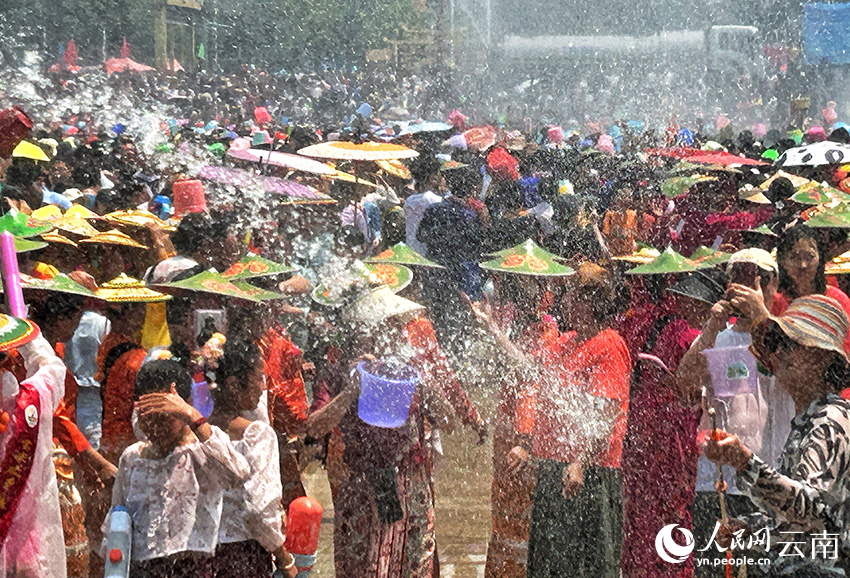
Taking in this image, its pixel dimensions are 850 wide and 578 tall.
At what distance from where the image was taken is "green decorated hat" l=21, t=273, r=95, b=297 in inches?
175

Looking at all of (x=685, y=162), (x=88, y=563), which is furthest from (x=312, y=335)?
(x=685, y=162)

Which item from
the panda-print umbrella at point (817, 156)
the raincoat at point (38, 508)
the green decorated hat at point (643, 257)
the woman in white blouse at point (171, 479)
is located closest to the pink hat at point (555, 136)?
the panda-print umbrella at point (817, 156)

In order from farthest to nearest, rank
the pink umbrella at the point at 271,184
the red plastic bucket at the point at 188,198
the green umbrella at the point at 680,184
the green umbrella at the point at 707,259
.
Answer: the green umbrella at the point at 680,184
the pink umbrella at the point at 271,184
the red plastic bucket at the point at 188,198
the green umbrella at the point at 707,259

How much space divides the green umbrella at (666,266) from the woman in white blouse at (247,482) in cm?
190

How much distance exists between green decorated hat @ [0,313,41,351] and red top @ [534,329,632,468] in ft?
6.57

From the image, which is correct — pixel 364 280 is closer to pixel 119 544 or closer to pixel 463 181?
pixel 119 544

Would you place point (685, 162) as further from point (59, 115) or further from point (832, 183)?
point (59, 115)

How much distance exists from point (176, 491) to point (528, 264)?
7.95 feet

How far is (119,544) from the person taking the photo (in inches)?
141

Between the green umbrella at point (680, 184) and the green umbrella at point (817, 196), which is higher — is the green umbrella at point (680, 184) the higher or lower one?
the lower one

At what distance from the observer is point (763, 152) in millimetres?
12586

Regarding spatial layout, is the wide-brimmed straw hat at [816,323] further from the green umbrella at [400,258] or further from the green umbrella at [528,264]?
the green umbrella at [400,258]

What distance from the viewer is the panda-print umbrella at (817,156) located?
8.92 metres

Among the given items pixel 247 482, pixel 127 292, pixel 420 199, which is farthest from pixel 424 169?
pixel 247 482
